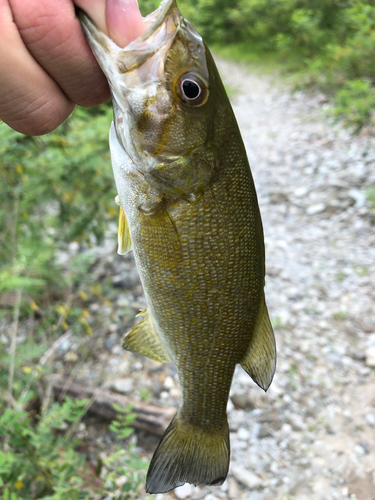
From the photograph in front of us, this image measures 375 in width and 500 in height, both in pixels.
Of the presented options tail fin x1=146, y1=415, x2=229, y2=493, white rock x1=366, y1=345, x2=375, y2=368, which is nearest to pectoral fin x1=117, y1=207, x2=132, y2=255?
tail fin x1=146, y1=415, x2=229, y2=493

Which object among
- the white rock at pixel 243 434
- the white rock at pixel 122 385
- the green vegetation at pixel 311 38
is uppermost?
the white rock at pixel 122 385

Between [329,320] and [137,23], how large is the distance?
3326 mm

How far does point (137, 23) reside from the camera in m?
1.04

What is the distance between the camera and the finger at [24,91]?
946mm

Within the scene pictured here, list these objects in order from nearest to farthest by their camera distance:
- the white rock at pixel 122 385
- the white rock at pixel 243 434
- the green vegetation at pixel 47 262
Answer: the green vegetation at pixel 47 262 < the white rock at pixel 243 434 < the white rock at pixel 122 385

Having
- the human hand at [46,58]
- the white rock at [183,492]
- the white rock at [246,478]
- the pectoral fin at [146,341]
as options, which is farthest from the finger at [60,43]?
the white rock at [246,478]

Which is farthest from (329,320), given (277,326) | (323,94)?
(323,94)

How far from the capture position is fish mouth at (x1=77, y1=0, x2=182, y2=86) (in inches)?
39.9

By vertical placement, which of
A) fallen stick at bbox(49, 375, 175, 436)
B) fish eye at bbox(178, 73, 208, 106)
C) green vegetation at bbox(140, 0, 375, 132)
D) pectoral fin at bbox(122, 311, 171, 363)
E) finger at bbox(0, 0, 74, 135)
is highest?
finger at bbox(0, 0, 74, 135)

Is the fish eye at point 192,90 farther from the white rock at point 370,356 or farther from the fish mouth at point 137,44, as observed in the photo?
the white rock at point 370,356

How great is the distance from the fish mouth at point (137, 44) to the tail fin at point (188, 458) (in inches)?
56.1

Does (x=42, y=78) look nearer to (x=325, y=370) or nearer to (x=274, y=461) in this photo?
(x=274, y=461)

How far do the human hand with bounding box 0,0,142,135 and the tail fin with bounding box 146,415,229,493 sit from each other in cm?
136

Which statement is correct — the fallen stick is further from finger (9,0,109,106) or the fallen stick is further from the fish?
finger (9,0,109,106)
